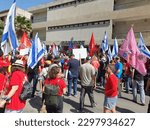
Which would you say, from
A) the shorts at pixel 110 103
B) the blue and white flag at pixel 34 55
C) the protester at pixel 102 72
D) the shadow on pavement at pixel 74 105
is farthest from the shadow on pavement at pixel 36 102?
the protester at pixel 102 72

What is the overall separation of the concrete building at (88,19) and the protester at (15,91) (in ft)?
81.8

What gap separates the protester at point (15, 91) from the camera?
490cm

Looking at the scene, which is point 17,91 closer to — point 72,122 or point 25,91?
point 25,91

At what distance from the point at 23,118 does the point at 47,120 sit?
299 mm

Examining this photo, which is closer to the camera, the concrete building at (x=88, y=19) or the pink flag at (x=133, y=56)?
the pink flag at (x=133, y=56)

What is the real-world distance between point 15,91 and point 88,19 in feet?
111

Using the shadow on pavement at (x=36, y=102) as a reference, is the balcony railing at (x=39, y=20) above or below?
above

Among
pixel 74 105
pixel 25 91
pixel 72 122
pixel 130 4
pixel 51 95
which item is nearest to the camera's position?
pixel 72 122

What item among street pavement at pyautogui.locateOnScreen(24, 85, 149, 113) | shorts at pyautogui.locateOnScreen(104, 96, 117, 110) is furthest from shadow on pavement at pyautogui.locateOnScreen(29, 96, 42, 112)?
shorts at pyautogui.locateOnScreen(104, 96, 117, 110)

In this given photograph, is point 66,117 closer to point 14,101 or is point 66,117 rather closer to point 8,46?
point 14,101

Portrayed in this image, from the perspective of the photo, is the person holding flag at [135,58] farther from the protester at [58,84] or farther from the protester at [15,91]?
the protester at [15,91]

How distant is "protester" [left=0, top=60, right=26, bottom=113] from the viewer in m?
4.90

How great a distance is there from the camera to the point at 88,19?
38000mm

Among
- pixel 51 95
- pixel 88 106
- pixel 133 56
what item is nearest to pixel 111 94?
pixel 51 95
